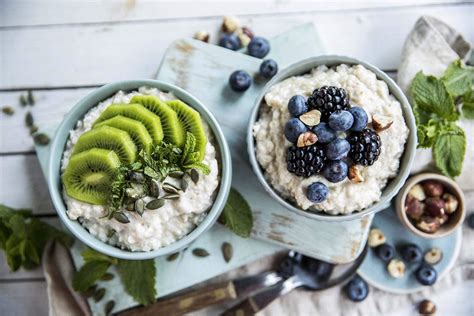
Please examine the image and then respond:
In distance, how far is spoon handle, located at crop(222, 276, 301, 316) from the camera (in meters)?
2.41

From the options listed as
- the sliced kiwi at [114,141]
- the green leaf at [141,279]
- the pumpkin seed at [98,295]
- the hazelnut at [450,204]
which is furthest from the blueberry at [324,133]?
the pumpkin seed at [98,295]

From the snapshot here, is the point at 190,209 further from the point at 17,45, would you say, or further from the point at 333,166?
the point at 17,45

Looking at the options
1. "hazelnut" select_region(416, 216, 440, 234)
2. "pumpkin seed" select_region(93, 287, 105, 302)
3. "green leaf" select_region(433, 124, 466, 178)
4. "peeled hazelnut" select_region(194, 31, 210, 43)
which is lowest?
"pumpkin seed" select_region(93, 287, 105, 302)

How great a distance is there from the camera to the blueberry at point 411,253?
2.46 meters

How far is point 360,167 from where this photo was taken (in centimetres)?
189

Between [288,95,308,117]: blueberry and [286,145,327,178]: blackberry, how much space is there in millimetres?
121

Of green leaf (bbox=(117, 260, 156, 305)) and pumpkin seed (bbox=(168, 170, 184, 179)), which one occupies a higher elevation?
pumpkin seed (bbox=(168, 170, 184, 179))

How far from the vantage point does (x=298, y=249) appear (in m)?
2.31

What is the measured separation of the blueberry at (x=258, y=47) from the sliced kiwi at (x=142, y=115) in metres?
0.68

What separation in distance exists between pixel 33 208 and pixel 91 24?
36.2 inches

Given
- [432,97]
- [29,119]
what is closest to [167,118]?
[29,119]

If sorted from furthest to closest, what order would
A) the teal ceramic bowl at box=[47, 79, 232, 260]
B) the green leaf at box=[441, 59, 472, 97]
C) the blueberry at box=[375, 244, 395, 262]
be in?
the blueberry at box=[375, 244, 395, 262], the green leaf at box=[441, 59, 472, 97], the teal ceramic bowl at box=[47, 79, 232, 260]

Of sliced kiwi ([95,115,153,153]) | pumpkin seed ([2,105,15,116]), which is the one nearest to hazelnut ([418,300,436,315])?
sliced kiwi ([95,115,153,153])

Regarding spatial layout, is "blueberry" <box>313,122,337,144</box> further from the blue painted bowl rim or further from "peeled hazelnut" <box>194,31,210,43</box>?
"peeled hazelnut" <box>194,31,210,43</box>
